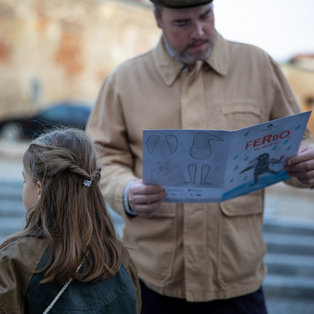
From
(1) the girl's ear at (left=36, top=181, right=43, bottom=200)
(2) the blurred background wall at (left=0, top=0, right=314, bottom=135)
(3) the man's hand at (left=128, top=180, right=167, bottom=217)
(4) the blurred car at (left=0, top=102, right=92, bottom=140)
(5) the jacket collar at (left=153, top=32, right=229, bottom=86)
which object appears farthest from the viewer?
(2) the blurred background wall at (left=0, top=0, right=314, bottom=135)

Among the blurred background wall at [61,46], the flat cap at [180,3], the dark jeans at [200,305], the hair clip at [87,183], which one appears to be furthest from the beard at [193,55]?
the blurred background wall at [61,46]

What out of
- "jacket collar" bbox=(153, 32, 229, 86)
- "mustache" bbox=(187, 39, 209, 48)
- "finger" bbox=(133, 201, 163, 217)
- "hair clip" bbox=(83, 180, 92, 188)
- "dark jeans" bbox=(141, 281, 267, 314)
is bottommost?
"dark jeans" bbox=(141, 281, 267, 314)

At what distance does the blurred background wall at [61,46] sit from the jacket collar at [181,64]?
17.2 m

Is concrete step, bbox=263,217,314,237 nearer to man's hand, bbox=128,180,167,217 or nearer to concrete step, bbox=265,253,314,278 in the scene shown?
concrete step, bbox=265,253,314,278

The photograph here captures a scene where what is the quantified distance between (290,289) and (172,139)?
3276mm

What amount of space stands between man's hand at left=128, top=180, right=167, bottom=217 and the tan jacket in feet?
0.37

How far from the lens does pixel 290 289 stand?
434 centimetres

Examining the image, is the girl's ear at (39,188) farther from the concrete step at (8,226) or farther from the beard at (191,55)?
the concrete step at (8,226)

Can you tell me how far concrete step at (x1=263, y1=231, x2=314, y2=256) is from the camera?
4.91 meters

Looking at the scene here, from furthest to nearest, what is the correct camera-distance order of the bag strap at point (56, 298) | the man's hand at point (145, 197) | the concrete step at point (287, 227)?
1. the concrete step at point (287, 227)
2. the man's hand at point (145, 197)
3. the bag strap at point (56, 298)

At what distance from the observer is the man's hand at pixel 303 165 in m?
1.82

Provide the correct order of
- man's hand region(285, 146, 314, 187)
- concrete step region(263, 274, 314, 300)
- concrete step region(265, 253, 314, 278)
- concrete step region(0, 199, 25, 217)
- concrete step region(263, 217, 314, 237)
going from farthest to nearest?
concrete step region(0, 199, 25, 217) < concrete step region(263, 217, 314, 237) < concrete step region(265, 253, 314, 278) < concrete step region(263, 274, 314, 300) < man's hand region(285, 146, 314, 187)

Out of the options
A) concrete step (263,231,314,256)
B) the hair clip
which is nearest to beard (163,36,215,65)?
the hair clip

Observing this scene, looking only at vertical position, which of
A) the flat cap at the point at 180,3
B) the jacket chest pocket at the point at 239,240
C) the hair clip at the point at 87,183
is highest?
the flat cap at the point at 180,3
